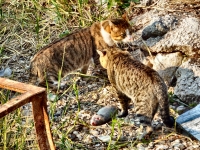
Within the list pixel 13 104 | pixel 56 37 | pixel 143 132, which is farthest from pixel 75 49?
pixel 13 104

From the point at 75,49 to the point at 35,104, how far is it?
8.62 feet

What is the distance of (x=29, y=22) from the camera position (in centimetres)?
618

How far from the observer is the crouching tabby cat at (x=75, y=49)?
466cm

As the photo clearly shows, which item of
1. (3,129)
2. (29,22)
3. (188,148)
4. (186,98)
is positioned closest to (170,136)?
(188,148)

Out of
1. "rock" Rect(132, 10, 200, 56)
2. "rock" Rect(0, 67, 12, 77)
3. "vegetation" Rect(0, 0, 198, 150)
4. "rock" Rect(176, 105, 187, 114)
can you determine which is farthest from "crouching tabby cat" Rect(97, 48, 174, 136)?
"rock" Rect(0, 67, 12, 77)

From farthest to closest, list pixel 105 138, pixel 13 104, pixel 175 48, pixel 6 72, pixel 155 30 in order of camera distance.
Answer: pixel 6 72, pixel 155 30, pixel 175 48, pixel 105 138, pixel 13 104

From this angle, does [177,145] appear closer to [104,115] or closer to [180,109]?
[180,109]

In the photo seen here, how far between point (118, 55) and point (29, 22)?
7.75 ft

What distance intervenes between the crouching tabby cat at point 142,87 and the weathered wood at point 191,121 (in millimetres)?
116

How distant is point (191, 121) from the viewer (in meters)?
3.85

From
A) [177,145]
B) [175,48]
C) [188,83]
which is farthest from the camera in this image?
[175,48]

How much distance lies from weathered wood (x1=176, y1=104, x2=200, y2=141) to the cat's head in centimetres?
129

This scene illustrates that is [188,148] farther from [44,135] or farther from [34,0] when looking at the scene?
[34,0]

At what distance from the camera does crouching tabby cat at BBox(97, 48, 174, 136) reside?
3674mm
